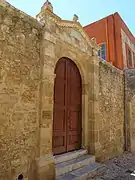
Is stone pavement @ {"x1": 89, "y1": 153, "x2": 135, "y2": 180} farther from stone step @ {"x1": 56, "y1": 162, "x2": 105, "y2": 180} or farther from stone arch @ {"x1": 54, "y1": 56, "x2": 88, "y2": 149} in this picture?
stone arch @ {"x1": 54, "y1": 56, "x2": 88, "y2": 149}

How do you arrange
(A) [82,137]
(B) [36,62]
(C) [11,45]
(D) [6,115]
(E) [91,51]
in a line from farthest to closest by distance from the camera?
(E) [91,51] → (A) [82,137] → (B) [36,62] → (C) [11,45] → (D) [6,115]

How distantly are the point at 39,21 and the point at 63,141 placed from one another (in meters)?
3.25

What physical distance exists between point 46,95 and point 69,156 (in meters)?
1.86

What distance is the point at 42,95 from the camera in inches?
149

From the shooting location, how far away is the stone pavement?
440 cm

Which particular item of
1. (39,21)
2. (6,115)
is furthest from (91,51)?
(6,115)

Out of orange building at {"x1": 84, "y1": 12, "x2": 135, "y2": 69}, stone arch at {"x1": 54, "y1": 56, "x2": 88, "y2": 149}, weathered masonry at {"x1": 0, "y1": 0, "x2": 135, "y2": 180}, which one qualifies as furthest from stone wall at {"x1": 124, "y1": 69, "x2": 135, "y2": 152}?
stone arch at {"x1": 54, "y1": 56, "x2": 88, "y2": 149}

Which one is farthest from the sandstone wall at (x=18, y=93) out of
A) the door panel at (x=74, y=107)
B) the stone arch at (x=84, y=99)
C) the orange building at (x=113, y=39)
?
the orange building at (x=113, y=39)

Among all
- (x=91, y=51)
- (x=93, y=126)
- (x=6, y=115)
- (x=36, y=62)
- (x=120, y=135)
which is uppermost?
(x=91, y=51)

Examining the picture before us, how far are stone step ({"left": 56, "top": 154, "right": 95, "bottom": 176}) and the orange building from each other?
5859 millimetres

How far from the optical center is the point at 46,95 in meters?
3.87

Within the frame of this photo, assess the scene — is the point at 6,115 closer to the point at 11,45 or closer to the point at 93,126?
the point at 11,45

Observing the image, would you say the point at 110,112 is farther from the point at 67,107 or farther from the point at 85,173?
the point at 85,173

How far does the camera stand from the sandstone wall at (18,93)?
10.2ft
